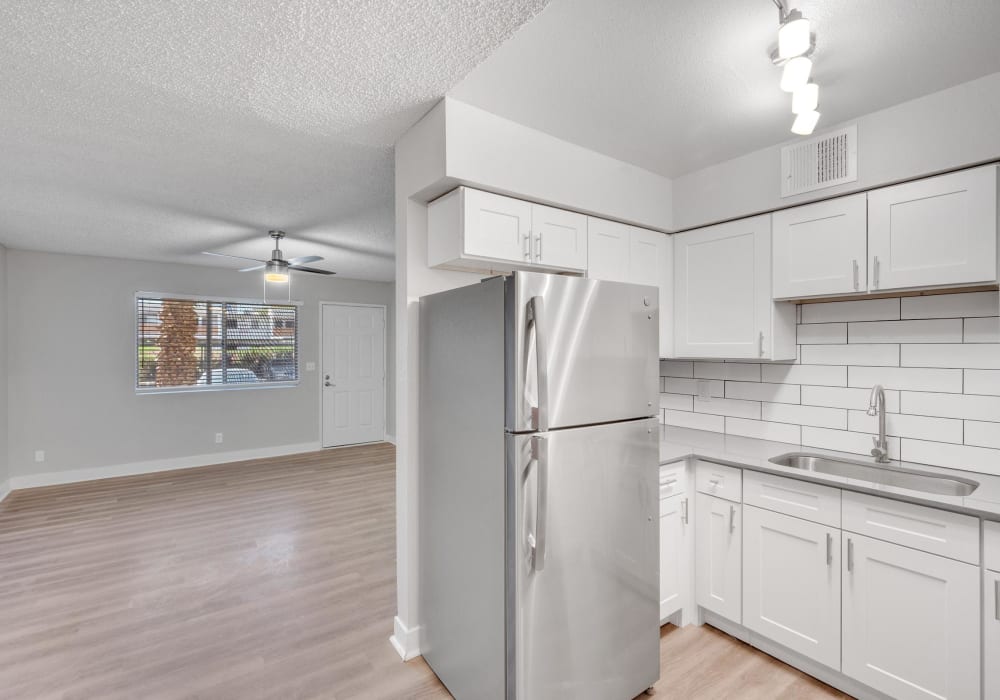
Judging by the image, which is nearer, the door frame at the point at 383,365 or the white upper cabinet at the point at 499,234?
the white upper cabinet at the point at 499,234

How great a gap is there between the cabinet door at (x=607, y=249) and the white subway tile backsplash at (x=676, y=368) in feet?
2.80

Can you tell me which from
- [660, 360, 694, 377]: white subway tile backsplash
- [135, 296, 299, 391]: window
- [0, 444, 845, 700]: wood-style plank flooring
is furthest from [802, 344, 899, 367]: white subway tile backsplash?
[135, 296, 299, 391]: window

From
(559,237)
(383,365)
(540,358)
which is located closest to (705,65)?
(559,237)

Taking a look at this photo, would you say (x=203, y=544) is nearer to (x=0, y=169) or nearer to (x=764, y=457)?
(x=0, y=169)

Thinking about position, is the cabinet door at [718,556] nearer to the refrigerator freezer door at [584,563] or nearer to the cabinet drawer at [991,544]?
the refrigerator freezer door at [584,563]

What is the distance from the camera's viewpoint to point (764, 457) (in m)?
2.33

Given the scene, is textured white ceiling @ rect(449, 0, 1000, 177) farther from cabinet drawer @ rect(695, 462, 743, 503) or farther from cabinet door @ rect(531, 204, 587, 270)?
cabinet drawer @ rect(695, 462, 743, 503)

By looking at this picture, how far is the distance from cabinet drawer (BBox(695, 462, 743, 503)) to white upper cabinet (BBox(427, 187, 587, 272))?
47.3 inches

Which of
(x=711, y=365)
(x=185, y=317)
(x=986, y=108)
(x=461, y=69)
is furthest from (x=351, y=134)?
(x=185, y=317)

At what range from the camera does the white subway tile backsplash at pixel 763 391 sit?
8.59 feet

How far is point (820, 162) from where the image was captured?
89.9 inches

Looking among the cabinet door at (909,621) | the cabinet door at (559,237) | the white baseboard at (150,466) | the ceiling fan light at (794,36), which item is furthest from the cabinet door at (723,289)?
the white baseboard at (150,466)

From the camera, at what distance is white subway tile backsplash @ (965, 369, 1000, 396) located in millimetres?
1983

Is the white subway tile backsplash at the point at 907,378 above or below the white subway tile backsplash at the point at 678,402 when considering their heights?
above
